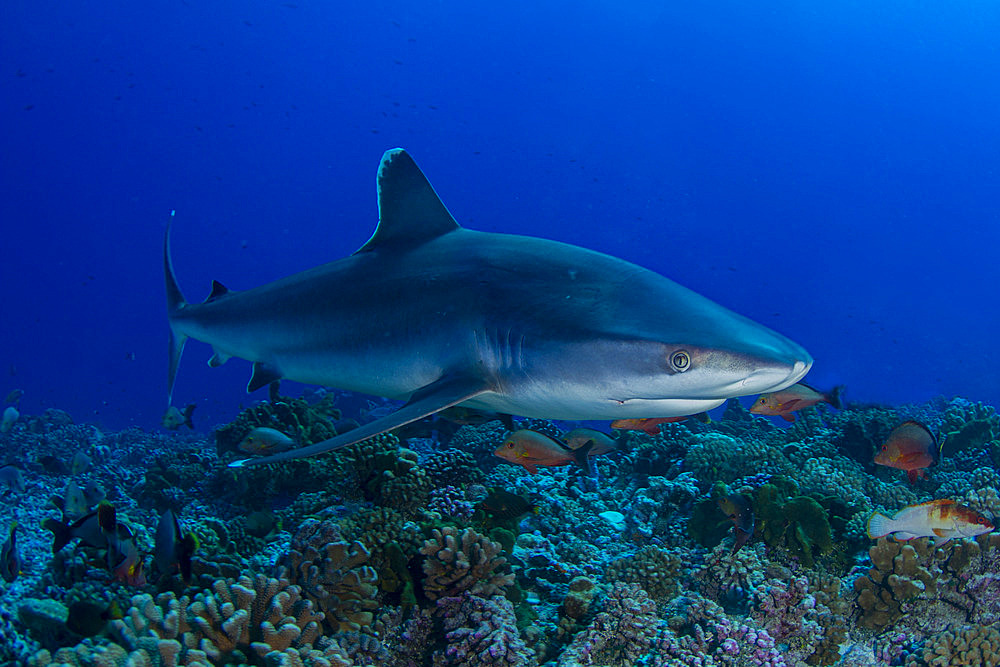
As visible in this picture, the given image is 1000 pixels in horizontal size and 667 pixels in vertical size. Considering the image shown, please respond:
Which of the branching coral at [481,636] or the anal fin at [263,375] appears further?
the anal fin at [263,375]

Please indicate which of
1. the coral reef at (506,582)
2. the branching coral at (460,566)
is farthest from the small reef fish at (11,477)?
the branching coral at (460,566)

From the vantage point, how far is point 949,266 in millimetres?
124500

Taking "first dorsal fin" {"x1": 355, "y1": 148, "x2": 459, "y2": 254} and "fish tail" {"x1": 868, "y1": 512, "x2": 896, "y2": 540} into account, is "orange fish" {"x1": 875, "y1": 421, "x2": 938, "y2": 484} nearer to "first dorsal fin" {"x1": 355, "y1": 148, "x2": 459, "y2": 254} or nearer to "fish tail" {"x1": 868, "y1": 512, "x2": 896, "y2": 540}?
"fish tail" {"x1": 868, "y1": 512, "x2": 896, "y2": 540}

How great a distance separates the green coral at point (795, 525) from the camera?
4312 millimetres

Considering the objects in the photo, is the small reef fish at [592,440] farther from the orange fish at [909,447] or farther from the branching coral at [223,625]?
the branching coral at [223,625]

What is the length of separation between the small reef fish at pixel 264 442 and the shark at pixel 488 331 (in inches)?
64.9

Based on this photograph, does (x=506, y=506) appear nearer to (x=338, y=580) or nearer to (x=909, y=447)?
(x=338, y=580)

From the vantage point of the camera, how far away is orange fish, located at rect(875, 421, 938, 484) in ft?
16.6

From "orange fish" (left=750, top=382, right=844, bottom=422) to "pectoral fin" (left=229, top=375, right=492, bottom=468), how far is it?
149 inches

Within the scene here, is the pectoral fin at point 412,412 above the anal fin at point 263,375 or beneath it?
beneath

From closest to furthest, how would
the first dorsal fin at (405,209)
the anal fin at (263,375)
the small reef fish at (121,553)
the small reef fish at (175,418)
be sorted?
1. the small reef fish at (121,553)
2. the first dorsal fin at (405,209)
3. the anal fin at (263,375)
4. the small reef fish at (175,418)

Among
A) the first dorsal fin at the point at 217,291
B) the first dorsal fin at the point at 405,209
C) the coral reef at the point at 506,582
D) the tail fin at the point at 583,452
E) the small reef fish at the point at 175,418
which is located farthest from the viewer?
the small reef fish at the point at 175,418

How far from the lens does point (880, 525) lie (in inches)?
140

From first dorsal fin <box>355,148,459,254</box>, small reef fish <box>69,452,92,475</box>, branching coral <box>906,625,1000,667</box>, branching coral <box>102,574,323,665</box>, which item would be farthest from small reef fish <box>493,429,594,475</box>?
small reef fish <box>69,452,92,475</box>
